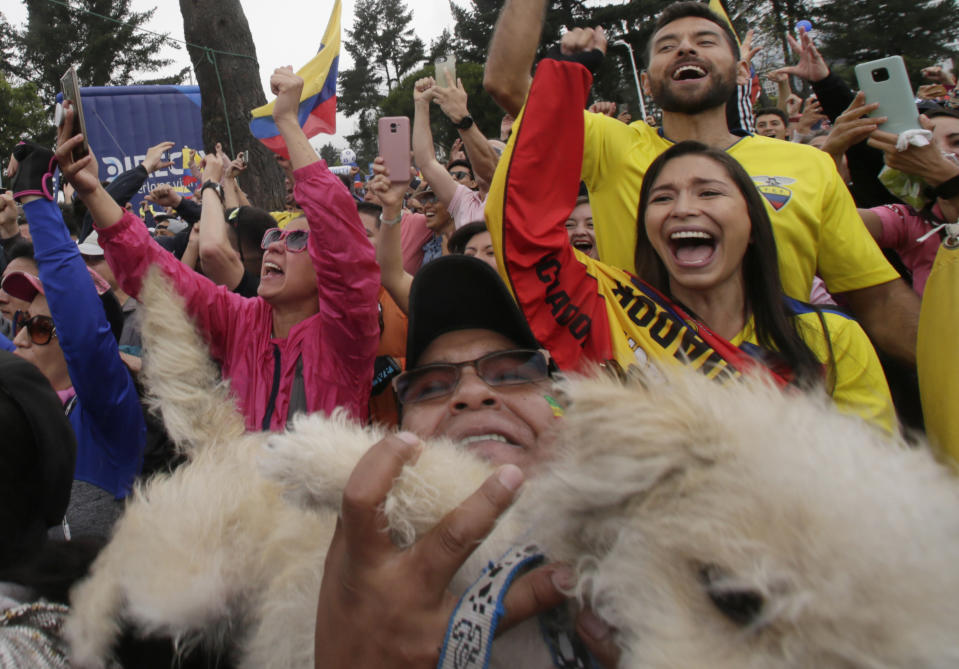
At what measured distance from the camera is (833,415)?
636mm

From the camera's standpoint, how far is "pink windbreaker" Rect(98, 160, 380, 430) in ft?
7.36

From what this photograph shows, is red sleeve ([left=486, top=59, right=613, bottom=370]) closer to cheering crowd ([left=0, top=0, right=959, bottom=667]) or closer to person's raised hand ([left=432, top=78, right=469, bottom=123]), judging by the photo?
cheering crowd ([left=0, top=0, right=959, bottom=667])

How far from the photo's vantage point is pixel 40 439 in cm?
111

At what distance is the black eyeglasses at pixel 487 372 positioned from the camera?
4.75ft

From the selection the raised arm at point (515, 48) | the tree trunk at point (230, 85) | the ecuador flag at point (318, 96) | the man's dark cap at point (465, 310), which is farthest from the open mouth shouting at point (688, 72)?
the tree trunk at point (230, 85)

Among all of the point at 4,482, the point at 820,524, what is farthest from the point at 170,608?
the point at 820,524

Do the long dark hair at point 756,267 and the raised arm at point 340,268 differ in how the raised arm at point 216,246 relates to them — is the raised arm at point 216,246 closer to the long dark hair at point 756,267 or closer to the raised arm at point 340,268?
the raised arm at point 340,268

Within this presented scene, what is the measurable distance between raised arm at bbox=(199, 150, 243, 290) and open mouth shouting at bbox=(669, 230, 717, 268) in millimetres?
2382

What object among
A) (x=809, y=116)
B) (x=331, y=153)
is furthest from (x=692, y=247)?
(x=331, y=153)

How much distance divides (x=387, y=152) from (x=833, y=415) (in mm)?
3169

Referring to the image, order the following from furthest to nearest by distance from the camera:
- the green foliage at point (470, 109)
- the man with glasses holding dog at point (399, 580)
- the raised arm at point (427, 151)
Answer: the green foliage at point (470, 109) → the raised arm at point (427, 151) → the man with glasses holding dog at point (399, 580)

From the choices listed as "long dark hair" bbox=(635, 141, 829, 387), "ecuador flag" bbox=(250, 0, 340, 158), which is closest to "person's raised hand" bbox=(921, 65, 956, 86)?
"ecuador flag" bbox=(250, 0, 340, 158)

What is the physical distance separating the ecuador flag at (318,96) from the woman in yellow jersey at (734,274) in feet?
9.40

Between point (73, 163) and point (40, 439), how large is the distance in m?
1.83
